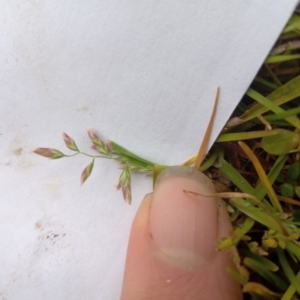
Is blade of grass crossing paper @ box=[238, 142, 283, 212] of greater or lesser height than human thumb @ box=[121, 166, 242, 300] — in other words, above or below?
above

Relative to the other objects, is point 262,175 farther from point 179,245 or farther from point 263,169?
point 179,245

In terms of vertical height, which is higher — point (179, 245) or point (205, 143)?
point (205, 143)

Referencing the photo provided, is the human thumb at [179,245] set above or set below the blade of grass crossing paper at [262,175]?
below

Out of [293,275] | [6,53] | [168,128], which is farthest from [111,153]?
[293,275]

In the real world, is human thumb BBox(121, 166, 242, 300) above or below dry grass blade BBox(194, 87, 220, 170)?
below

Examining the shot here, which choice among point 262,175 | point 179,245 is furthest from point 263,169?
point 179,245

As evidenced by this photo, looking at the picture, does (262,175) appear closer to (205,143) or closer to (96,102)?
(205,143)
